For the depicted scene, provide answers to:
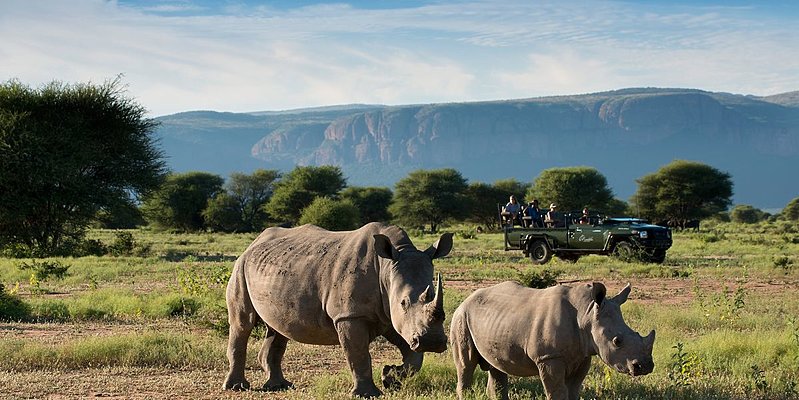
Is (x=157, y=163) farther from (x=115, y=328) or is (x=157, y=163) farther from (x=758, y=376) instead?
(x=758, y=376)

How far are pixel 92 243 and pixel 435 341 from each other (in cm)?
2853

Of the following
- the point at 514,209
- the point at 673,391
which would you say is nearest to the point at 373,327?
the point at 673,391

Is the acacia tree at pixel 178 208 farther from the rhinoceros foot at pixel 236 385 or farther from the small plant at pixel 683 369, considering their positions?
the small plant at pixel 683 369

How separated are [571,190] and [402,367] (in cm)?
5855

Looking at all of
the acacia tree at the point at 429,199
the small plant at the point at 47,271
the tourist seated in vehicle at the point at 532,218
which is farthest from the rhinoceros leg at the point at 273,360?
the acacia tree at the point at 429,199

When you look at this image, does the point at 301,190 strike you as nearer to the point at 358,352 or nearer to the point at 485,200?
the point at 485,200

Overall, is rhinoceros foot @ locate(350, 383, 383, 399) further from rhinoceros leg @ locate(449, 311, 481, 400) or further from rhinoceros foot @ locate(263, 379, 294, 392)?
rhinoceros foot @ locate(263, 379, 294, 392)

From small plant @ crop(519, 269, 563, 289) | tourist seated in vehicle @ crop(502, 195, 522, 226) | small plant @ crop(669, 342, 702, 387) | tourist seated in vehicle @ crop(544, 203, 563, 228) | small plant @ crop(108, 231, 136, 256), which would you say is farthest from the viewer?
small plant @ crop(108, 231, 136, 256)

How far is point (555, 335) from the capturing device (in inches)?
258

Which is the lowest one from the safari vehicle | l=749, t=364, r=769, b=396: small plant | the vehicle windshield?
the safari vehicle

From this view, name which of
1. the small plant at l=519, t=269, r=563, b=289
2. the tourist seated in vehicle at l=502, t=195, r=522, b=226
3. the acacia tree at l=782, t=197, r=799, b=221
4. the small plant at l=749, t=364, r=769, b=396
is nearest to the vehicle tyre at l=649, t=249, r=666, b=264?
the tourist seated in vehicle at l=502, t=195, r=522, b=226

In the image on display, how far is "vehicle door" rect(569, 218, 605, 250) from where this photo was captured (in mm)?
27375

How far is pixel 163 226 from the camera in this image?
66250 millimetres

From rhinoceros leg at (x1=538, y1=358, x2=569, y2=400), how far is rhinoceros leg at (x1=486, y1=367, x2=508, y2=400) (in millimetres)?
907
